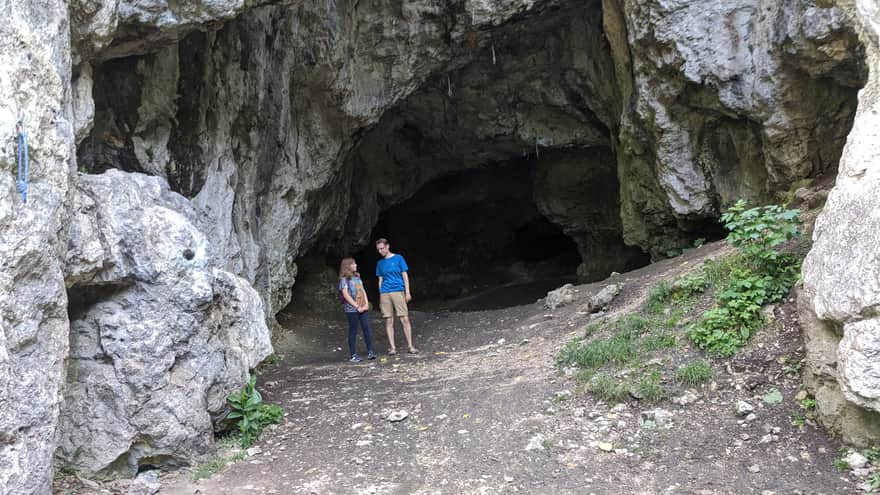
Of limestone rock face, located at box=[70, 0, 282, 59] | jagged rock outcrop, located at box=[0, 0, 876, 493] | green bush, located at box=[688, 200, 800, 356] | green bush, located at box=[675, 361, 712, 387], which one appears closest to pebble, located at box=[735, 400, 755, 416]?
green bush, located at box=[675, 361, 712, 387]

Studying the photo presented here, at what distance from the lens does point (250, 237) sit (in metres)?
9.35

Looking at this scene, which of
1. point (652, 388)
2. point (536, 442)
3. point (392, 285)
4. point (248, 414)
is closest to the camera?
point (536, 442)

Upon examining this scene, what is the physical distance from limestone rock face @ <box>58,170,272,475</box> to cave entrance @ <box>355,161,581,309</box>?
12.9 metres

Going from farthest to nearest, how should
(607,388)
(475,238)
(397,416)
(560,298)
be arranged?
(475,238) → (560,298) → (397,416) → (607,388)

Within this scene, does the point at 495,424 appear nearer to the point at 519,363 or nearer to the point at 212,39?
the point at 519,363

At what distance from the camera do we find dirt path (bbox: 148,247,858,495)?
422cm

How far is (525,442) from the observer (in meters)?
4.88

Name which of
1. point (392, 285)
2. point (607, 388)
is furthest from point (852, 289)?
point (392, 285)

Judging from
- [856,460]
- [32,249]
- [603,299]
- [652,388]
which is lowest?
[856,460]

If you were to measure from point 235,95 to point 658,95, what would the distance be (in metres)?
6.36

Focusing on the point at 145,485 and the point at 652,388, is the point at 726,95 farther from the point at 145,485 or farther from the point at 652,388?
the point at 145,485

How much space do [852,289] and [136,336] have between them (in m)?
4.86

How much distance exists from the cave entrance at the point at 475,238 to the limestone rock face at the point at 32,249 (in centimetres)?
1403

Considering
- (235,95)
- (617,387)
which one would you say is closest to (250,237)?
(235,95)
